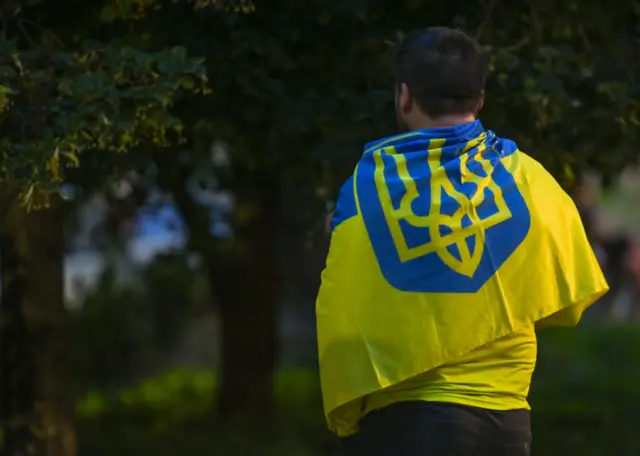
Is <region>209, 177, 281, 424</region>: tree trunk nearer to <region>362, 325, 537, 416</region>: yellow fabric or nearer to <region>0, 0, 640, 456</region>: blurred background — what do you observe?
<region>0, 0, 640, 456</region>: blurred background

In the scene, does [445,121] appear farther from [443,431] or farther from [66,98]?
[66,98]

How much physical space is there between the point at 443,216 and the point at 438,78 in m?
0.29

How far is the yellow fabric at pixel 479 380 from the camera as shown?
2.33 metres

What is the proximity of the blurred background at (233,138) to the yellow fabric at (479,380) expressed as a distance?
4.07 feet

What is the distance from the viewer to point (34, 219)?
14.6 feet

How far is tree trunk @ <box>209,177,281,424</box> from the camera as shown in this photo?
7.34 metres

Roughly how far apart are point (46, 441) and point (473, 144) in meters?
2.90

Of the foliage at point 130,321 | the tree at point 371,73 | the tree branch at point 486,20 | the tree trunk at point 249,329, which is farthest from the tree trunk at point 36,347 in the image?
the foliage at point 130,321

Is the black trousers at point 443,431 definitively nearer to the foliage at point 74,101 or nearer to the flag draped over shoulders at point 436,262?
the flag draped over shoulders at point 436,262

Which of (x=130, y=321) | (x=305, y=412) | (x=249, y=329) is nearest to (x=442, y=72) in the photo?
(x=249, y=329)

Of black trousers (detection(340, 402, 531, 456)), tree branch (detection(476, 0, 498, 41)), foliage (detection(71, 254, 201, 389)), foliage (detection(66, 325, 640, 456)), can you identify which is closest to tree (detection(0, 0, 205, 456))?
tree branch (detection(476, 0, 498, 41))

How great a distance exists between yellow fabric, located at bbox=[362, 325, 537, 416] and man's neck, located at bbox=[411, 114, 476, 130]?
46 centimetres

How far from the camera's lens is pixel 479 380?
7.70 feet

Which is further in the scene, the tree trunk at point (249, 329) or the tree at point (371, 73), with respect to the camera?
the tree trunk at point (249, 329)
